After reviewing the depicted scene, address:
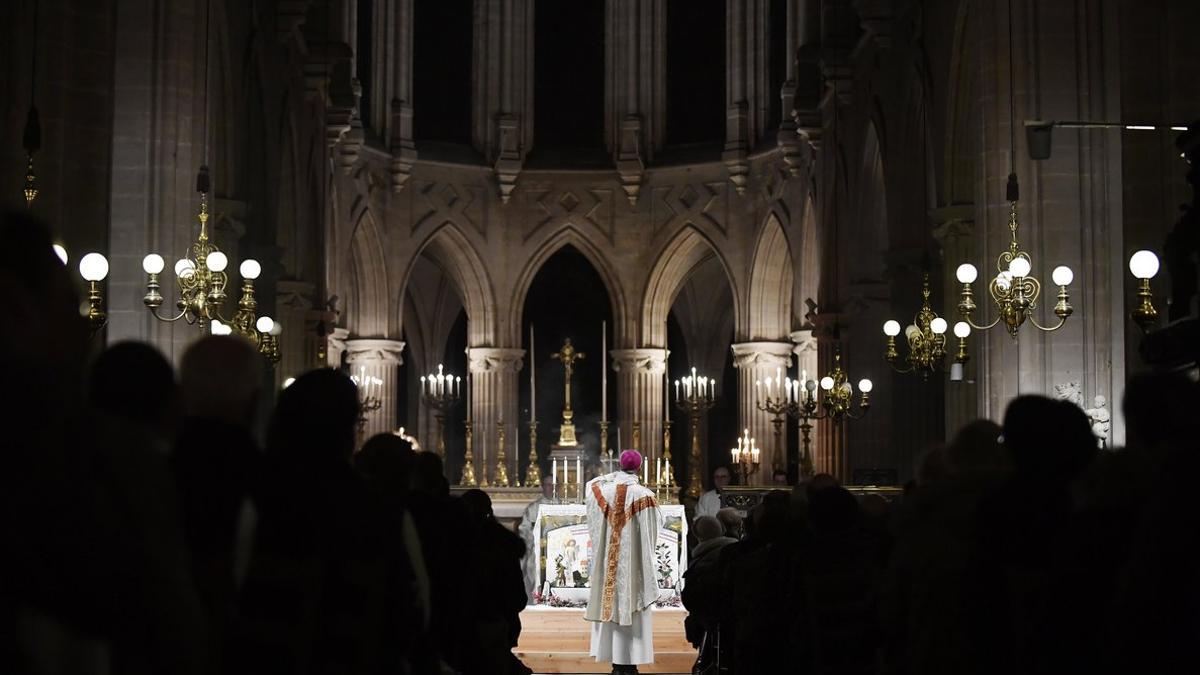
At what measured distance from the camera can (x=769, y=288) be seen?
32.2 meters

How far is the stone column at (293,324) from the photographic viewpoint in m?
24.9

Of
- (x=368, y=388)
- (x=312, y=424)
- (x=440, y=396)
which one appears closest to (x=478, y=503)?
(x=312, y=424)

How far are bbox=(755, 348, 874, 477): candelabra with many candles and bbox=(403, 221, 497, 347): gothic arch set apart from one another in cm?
507

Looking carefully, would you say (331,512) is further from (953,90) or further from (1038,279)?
(953,90)

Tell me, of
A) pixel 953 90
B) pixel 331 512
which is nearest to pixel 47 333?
pixel 331 512

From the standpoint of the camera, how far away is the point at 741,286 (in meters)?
32.2

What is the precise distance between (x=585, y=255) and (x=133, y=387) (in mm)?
29643

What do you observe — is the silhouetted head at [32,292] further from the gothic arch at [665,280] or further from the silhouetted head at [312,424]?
the gothic arch at [665,280]

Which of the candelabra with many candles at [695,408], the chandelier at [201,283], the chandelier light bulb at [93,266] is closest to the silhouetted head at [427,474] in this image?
the chandelier light bulb at [93,266]

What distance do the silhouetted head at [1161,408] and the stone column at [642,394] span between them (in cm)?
2793

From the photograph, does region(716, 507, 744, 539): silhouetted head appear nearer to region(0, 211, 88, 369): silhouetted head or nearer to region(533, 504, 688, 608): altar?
region(533, 504, 688, 608): altar

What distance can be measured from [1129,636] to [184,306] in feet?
35.2

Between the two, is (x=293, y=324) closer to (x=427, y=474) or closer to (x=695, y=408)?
(x=695, y=408)

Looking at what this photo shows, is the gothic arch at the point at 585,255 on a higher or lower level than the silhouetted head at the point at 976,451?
higher
